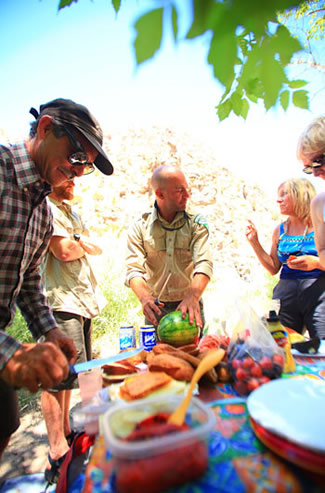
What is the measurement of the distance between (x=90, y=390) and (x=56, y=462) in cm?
161

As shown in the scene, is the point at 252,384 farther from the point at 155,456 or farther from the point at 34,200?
the point at 34,200

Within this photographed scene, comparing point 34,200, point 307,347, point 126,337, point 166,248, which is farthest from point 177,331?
point 166,248

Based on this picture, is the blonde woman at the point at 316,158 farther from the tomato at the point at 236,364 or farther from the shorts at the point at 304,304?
the tomato at the point at 236,364

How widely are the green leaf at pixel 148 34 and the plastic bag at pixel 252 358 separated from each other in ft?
4.08

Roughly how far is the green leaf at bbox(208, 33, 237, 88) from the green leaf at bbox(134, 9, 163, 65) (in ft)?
0.48

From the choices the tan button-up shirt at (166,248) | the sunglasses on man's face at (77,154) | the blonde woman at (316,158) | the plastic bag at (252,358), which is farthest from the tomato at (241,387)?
the tan button-up shirt at (166,248)

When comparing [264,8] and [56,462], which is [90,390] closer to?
[264,8]

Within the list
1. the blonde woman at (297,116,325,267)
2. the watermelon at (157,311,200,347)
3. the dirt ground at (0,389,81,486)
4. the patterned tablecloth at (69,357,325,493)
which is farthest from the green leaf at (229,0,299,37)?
the dirt ground at (0,389,81,486)

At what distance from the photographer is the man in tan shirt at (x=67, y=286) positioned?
271cm

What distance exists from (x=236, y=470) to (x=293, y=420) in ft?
0.78

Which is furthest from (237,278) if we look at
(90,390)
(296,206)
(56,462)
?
(90,390)

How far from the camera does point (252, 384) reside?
3.92 ft

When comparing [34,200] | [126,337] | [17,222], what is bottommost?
[126,337]

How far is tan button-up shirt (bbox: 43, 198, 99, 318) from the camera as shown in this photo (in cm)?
289
